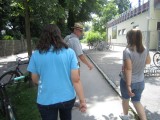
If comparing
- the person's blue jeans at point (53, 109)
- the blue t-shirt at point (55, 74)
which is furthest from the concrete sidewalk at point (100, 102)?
the blue t-shirt at point (55, 74)

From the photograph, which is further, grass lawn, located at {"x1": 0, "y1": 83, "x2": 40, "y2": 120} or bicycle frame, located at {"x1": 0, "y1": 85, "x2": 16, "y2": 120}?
grass lawn, located at {"x1": 0, "y1": 83, "x2": 40, "y2": 120}

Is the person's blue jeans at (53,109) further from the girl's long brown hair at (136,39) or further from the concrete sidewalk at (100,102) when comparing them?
the concrete sidewalk at (100,102)

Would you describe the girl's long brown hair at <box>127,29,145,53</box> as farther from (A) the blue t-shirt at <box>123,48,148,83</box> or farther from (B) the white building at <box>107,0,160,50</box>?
(B) the white building at <box>107,0,160,50</box>

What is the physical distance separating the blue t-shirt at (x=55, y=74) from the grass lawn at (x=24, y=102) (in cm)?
229

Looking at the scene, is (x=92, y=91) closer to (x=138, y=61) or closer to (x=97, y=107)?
(x=97, y=107)

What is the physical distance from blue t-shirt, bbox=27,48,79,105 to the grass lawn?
90.2 inches

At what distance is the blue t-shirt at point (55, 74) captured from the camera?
9.76 ft

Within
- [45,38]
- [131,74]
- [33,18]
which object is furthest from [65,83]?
[33,18]

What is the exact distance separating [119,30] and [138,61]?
144 ft

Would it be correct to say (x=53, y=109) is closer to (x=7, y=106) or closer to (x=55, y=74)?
(x=55, y=74)

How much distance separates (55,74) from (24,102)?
165 inches

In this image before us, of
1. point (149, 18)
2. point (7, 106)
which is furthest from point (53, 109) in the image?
point (149, 18)

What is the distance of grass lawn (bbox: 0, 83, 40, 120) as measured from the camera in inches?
219

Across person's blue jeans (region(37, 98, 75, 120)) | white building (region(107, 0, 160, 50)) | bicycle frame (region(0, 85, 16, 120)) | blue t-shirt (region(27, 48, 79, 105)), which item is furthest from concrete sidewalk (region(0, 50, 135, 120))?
white building (region(107, 0, 160, 50))
